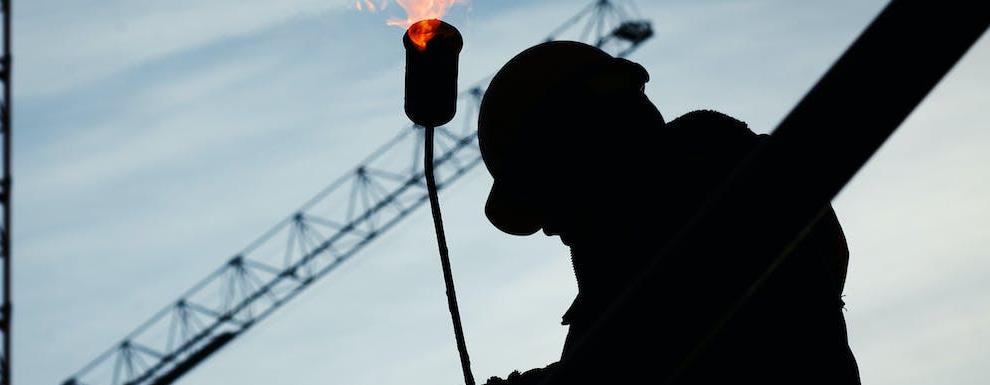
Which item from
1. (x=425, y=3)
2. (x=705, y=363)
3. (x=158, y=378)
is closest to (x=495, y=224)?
(x=425, y=3)

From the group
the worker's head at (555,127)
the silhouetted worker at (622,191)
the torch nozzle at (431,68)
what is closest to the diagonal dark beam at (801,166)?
the silhouetted worker at (622,191)

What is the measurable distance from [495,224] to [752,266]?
264 centimetres

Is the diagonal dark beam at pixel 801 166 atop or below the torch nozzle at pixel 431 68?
below

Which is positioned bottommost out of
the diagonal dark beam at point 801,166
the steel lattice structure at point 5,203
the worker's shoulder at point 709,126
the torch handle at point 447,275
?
the diagonal dark beam at point 801,166

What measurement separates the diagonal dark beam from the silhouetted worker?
0.84m

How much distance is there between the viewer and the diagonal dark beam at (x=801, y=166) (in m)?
0.76

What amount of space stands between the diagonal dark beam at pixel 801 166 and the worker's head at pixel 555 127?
1.88 m

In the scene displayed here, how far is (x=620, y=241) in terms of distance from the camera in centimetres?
274

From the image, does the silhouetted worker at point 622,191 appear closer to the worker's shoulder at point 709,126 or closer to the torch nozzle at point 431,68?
the worker's shoulder at point 709,126

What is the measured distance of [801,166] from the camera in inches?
31.9

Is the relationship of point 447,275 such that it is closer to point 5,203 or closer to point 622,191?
point 622,191

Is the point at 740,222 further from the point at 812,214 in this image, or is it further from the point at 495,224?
the point at 495,224

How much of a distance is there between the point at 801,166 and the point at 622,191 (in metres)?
1.90

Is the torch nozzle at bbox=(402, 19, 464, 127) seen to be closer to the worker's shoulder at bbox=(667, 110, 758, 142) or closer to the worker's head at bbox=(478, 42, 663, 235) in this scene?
the worker's head at bbox=(478, 42, 663, 235)
